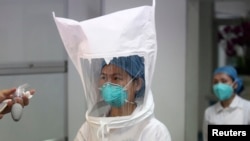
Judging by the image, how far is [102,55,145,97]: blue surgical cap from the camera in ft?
4.46

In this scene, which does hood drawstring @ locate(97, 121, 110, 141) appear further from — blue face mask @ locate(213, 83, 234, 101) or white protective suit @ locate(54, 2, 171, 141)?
blue face mask @ locate(213, 83, 234, 101)

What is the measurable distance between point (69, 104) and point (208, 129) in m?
0.96

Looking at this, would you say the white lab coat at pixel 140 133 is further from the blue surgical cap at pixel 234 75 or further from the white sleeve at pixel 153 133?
the blue surgical cap at pixel 234 75

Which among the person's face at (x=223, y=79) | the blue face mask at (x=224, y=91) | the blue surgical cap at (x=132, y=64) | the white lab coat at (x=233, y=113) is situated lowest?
the white lab coat at (x=233, y=113)

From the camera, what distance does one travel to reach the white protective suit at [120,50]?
4.30 feet

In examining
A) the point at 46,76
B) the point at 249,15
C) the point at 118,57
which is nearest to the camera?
the point at 118,57

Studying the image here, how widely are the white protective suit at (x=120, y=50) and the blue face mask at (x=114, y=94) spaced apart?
0.05 m

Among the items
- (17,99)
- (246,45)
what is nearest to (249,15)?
(246,45)

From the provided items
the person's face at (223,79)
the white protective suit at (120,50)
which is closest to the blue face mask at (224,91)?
the person's face at (223,79)

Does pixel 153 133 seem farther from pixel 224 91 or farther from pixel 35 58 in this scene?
pixel 35 58

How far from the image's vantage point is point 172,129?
244 centimetres

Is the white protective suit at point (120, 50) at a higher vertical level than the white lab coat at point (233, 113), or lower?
higher

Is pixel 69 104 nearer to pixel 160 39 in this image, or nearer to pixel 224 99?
pixel 160 39

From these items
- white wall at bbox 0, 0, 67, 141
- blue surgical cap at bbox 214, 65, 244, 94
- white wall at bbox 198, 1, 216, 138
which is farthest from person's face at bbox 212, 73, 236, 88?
white wall at bbox 0, 0, 67, 141
